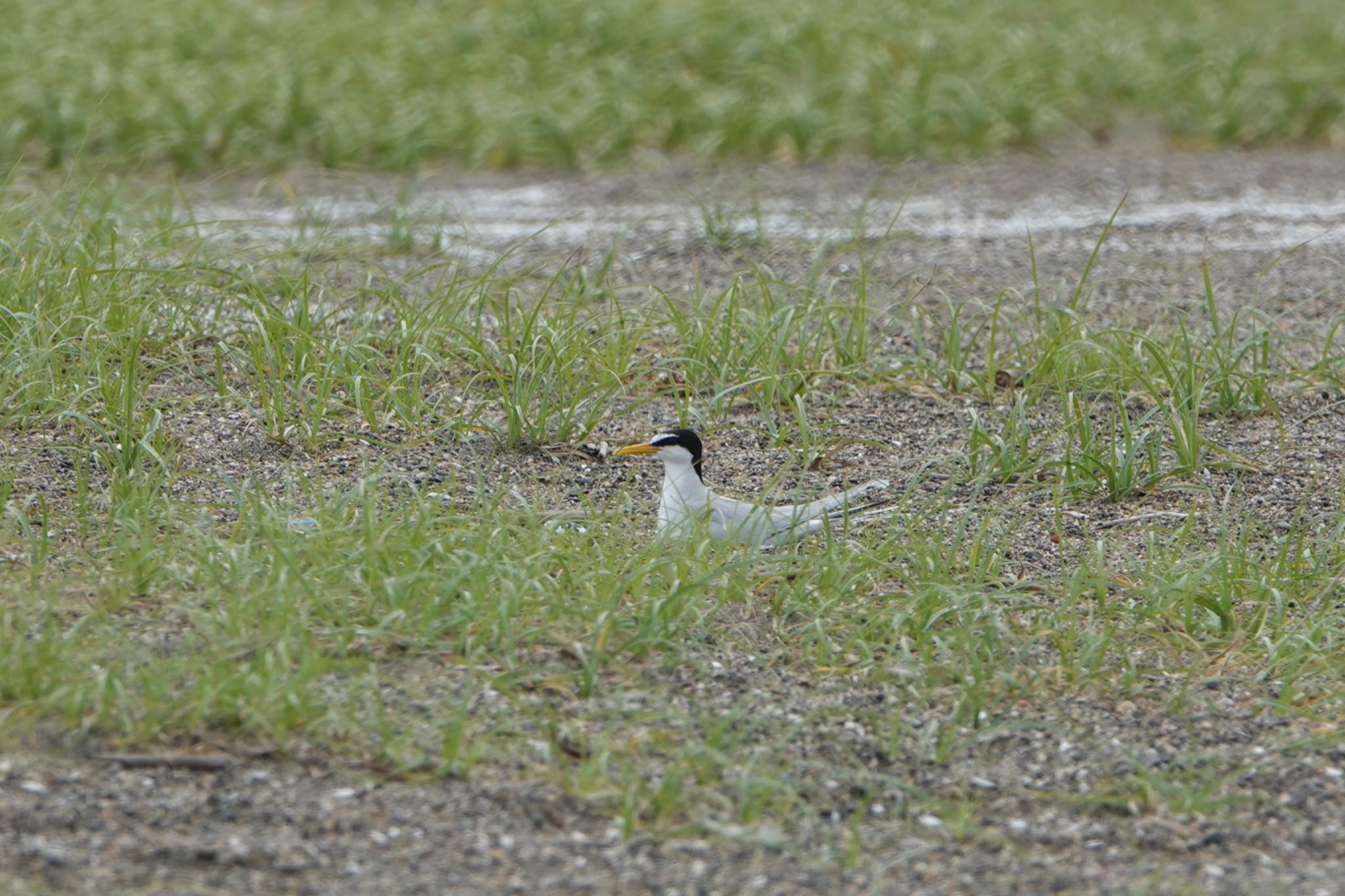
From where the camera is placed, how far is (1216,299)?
217 inches

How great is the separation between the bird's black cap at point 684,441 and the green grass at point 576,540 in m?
0.16

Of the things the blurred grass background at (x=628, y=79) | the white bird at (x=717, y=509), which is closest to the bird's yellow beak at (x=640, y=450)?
the white bird at (x=717, y=509)

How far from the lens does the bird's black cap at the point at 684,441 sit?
148 inches

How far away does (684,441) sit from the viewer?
3768 mm

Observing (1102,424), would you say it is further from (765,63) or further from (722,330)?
(765,63)

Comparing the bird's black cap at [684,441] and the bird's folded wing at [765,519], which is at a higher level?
the bird's black cap at [684,441]

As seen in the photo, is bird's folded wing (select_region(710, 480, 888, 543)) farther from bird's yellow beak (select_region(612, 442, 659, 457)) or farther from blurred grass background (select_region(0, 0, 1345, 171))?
blurred grass background (select_region(0, 0, 1345, 171))

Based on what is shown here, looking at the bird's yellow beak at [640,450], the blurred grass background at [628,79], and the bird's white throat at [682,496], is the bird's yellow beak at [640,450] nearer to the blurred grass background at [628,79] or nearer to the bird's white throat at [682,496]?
the bird's white throat at [682,496]

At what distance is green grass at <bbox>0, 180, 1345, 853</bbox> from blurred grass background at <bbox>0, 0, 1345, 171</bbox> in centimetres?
242

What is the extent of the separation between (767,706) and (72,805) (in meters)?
1.20

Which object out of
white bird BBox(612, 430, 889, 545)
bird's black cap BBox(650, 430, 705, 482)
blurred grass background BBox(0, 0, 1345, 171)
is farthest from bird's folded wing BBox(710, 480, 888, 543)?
blurred grass background BBox(0, 0, 1345, 171)

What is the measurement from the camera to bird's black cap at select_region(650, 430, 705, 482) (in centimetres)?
376

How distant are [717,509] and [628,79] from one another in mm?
4883

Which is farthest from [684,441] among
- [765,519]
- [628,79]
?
[628,79]
